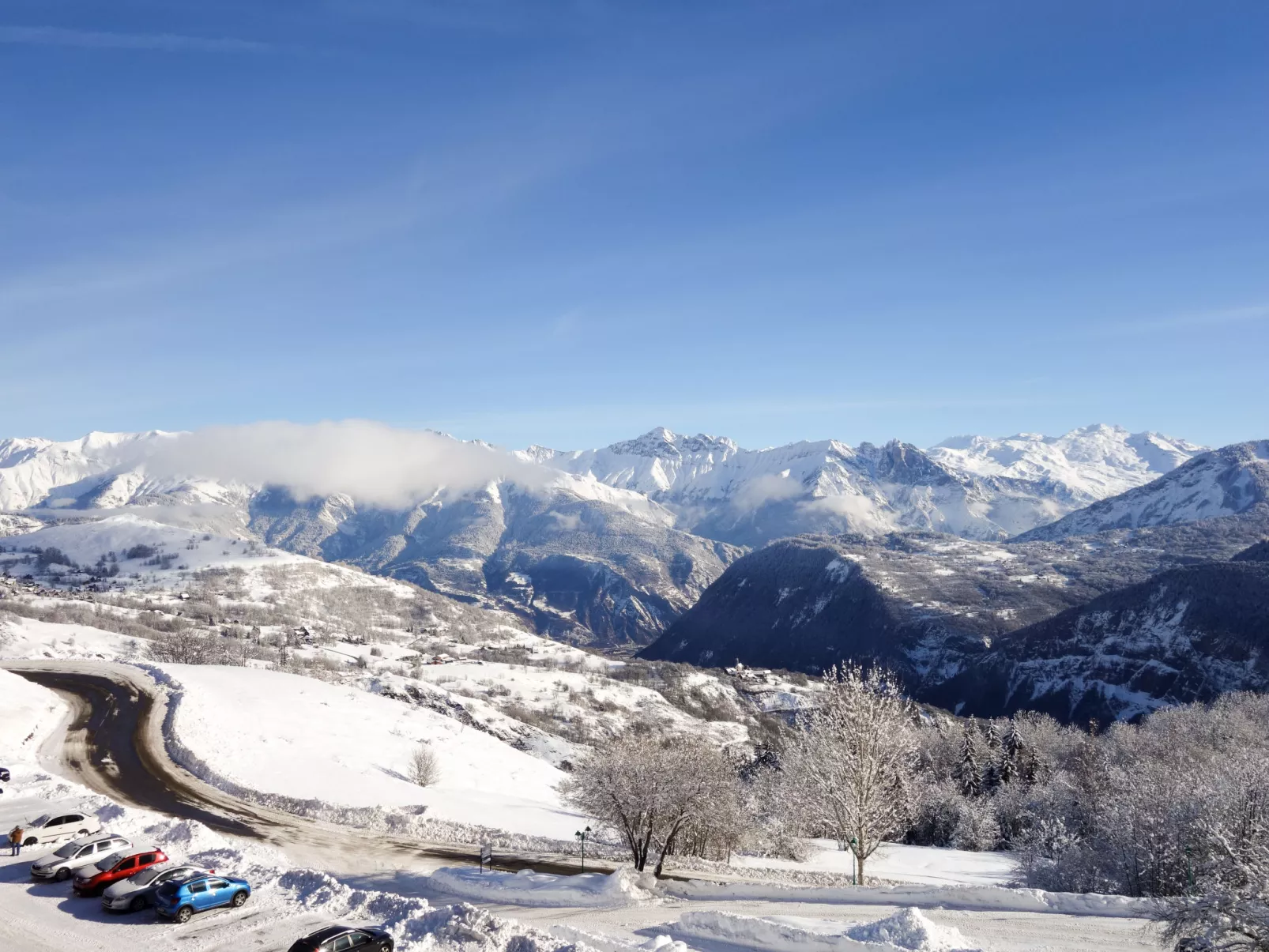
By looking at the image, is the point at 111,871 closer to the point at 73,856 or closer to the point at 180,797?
the point at 73,856

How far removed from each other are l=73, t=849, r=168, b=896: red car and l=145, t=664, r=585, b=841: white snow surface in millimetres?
26058

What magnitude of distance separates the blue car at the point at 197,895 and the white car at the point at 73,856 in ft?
20.5

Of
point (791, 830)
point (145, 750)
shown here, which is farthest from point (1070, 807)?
point (145, 750)

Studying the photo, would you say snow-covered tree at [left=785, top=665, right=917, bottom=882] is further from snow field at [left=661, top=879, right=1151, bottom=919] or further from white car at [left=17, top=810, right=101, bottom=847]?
Answer: white car at [left=17, top=810, right=101, bottom=847]

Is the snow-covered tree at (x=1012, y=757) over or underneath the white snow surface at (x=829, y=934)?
underneath

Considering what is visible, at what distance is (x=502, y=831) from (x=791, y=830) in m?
31.1

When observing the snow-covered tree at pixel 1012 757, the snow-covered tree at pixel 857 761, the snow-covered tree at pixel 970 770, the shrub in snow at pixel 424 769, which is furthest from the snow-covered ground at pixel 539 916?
the snow-covered tree at pixel 1012 757

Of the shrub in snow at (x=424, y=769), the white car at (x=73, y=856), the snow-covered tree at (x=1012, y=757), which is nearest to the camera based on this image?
the white car at (x=73, y=856)

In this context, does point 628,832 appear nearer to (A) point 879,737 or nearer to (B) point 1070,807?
(A) point 879,737

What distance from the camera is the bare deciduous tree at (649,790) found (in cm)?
4609

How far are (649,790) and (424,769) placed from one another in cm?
5275

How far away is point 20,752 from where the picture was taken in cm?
6900

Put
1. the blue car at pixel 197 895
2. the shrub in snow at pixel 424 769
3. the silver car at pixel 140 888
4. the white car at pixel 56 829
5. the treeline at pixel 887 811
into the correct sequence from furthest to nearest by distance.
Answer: the shrub in snow at pixel 424 769 → the white car at pixel 56 829 → the silver car at pixel 140 888 → the blue car at pixel 197 895 → the treeline at pixel 887 811

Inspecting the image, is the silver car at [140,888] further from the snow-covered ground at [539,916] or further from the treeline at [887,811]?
the treeline at [887,811]
